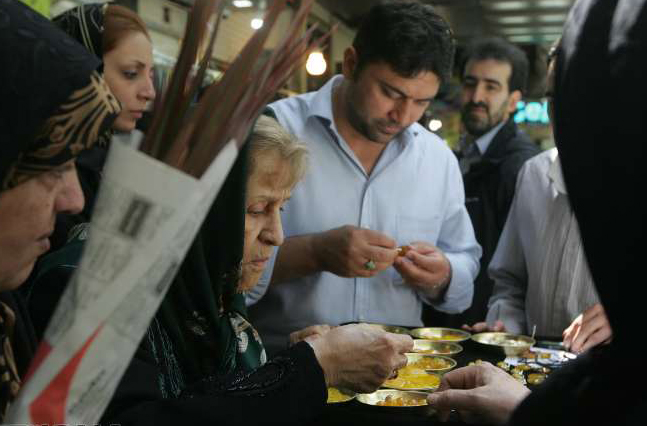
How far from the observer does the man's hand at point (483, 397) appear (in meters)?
1.60

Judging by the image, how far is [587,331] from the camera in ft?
8.18

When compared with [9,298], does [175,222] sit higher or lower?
higher

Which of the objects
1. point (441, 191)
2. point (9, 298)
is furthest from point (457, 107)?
point (9, 298)

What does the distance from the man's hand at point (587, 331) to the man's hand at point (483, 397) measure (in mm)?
856

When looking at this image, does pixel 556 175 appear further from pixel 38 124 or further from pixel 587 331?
pixel 38 124

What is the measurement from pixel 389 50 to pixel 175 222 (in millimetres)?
2319

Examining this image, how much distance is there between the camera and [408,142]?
3242 millimetres

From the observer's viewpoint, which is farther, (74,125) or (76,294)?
(74,125)

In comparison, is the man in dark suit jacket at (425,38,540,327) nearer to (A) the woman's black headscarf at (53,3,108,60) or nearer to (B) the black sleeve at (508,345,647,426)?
(A) the woman's black headscarf at (53,3,108,60)

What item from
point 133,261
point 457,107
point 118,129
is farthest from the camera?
point 457,107

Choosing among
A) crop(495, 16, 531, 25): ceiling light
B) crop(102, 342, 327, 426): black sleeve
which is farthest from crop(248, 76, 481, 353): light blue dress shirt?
crop(495, 16, 531, 25): ceiling light

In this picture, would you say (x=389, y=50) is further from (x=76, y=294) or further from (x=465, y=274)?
(x=76, y=294)

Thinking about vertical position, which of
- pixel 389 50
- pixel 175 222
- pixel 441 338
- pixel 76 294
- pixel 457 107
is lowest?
pixel 441 338

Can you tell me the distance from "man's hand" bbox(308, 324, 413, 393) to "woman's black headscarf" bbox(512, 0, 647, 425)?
941mm
